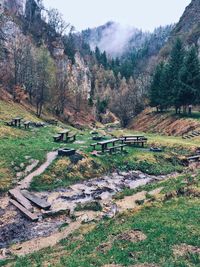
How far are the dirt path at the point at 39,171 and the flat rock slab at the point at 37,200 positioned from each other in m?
1.27

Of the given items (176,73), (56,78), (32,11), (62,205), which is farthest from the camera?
(32,11)

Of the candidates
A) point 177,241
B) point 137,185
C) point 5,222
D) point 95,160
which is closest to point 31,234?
point 5,222

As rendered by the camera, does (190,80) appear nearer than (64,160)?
No

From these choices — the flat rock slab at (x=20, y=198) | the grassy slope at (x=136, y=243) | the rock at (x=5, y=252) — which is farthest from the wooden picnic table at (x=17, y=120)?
the rock at (x=5, y=252)

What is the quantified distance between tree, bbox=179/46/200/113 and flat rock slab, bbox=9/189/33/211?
48.3m

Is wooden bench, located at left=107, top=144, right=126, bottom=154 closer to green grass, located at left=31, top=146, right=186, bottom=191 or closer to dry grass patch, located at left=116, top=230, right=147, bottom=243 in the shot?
green grass, located at left=31, top=146, right=186, bottom=191

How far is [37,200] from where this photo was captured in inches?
1001

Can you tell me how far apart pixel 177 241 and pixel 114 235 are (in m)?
3.38

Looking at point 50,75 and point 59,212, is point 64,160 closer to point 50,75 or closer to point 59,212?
point 59,212

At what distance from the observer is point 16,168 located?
102ft

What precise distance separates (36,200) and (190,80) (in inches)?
1956

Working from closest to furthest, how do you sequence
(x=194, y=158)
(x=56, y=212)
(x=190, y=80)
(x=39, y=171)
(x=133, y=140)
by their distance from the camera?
(x=56, y=212) → (x=39, y=171) → (x=194, y=158) → (x=133, y=140) → (x=190, y=80)

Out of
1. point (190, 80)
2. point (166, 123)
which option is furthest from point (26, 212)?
point (190, 80)

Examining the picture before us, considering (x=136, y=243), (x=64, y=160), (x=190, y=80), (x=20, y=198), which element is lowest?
(x=20, y=198)
